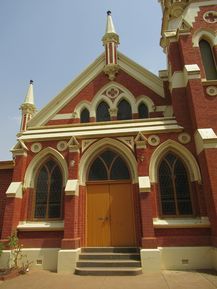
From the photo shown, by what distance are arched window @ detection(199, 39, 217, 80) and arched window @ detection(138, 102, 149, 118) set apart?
3462 mm

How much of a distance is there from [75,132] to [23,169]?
2.88 m

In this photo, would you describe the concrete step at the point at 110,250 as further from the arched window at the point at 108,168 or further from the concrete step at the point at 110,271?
the arched window at the point at 108,168

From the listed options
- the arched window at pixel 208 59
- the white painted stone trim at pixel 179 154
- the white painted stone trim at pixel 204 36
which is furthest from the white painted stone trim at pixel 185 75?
the white painted stone trim at pixel 179 154

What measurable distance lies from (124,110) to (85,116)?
228 cm

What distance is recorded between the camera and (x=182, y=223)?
8680 millimetres

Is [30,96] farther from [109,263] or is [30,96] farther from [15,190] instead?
[109,263]

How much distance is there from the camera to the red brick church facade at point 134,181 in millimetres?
8539

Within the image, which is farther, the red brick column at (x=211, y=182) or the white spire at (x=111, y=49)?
the white spire at (x=111, y=49)

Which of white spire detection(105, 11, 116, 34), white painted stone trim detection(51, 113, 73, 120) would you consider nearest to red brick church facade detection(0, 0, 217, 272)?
white painted stone trim detection(51, 113, 73, 120)

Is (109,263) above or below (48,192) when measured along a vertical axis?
below

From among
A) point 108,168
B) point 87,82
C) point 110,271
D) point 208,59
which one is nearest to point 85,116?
point 87,82

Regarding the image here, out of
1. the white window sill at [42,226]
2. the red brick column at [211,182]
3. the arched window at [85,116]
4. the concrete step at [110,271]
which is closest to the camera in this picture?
the concrete step at [110,271]

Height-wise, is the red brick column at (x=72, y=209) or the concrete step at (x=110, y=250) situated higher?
the red brick column at (x=72, y=209)

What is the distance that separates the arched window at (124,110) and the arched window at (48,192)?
184 inches
